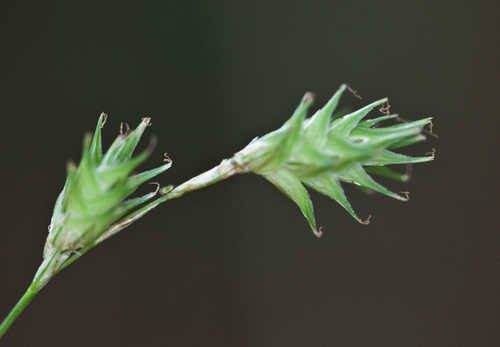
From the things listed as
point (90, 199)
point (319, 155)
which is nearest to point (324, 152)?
point (319, 155)

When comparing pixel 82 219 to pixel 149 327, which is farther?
pixel 149 327

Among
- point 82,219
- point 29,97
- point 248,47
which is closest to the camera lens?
point 82,219

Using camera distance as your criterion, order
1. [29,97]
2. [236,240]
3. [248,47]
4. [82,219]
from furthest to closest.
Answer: [236,240] < [248,47] < [29,97] < [82,219]

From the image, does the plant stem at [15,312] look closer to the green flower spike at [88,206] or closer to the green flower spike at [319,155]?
the green flower spike at [88,206]

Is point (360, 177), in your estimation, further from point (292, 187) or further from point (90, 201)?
point (90, 201)

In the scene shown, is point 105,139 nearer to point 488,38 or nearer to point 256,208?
point 256,208

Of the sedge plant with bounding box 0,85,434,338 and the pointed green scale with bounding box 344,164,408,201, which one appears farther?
the pointed green scale with bounding box 344,164,408,201

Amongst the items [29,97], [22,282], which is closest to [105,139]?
[29,97]

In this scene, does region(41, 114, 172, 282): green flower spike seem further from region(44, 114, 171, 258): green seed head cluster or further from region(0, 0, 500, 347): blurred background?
region(0, 0, 500, 347): blurred background

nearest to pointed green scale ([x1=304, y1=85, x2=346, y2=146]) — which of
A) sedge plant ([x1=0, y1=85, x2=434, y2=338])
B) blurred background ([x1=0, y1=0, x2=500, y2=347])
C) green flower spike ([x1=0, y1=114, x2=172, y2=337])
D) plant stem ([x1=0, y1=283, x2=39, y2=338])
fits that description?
sedge plant ([x1=0, y1=85, x2=434, y2=338])
